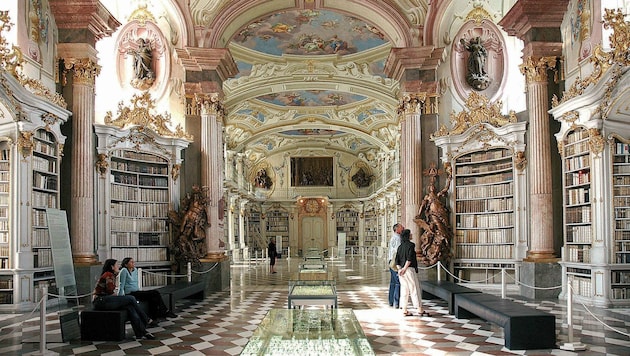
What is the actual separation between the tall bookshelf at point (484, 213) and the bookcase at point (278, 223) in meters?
26.2

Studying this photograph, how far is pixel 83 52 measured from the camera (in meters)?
11.6

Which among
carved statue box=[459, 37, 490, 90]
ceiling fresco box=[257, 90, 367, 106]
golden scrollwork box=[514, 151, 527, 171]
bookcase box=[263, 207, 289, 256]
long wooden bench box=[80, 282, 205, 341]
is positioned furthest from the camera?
bookcase box=[263, 207, 289, 256]

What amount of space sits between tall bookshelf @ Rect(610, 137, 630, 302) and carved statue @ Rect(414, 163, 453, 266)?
4.07 meters

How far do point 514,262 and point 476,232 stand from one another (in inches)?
49.6

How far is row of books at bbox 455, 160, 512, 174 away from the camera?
13.2m

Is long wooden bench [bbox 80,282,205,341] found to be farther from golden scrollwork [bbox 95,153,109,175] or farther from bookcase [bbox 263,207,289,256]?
bookcase [bbox 263,207,289,256]

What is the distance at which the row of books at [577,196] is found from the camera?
10.6 m

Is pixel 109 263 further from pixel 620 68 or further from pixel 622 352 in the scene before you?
pixel 620 68

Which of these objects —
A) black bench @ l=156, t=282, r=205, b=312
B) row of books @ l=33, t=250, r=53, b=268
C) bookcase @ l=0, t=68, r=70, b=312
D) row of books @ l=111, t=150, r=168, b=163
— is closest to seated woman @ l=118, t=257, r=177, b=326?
black bench @ l=156, t=282, r=205, b=312

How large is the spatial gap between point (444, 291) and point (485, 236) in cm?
361

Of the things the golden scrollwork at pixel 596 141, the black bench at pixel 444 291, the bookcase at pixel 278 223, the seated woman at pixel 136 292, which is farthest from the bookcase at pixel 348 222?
the seated woman at pixel 136 292

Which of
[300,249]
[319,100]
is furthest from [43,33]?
[300,249]

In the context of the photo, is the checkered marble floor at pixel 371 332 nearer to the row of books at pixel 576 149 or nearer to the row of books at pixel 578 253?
the row of books at pixel 578 253

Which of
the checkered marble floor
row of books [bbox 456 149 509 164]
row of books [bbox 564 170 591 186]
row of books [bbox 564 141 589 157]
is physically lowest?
the checkered marble floor
